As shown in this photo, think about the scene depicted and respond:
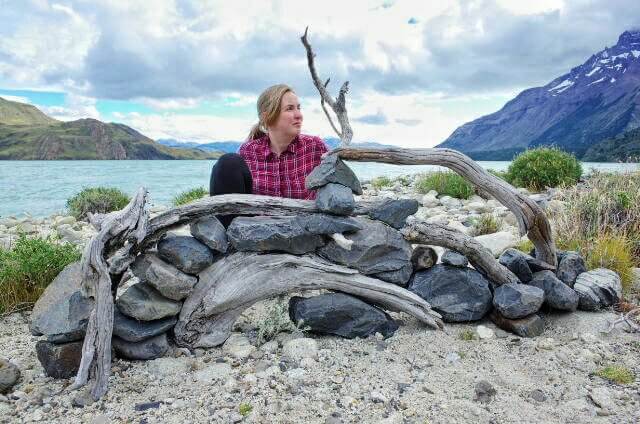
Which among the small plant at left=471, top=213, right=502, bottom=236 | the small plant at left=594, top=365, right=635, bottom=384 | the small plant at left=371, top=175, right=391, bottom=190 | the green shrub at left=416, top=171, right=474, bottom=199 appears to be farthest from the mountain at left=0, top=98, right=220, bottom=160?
the small plant at left=594, top=365, right=635, bottom=384

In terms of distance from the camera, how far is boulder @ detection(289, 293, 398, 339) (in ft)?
14.7

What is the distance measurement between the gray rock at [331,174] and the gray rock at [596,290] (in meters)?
2.68

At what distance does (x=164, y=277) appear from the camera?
4.11 metres

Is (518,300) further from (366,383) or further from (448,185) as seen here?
(448,185)

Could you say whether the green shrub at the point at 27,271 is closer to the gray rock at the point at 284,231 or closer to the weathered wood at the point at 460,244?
the gray rock at the point at 284,231

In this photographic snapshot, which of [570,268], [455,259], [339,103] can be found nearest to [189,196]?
[339,103]

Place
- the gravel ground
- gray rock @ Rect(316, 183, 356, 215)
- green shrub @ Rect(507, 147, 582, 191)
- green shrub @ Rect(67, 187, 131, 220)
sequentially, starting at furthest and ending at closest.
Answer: green shrub @ Rect(507, 147, 582, 191), green shrub @ Rect(67, 187, 131, 220), gray rock @ Rect(316, 183, 356, 215), the gravel ground

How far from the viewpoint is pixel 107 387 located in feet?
12.2

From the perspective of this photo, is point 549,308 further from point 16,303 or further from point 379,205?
point 16,303

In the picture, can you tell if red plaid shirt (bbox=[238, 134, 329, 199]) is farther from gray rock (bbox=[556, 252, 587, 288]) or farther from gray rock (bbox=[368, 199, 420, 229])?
gray rock (bbox=[556, 252, 587, 288])

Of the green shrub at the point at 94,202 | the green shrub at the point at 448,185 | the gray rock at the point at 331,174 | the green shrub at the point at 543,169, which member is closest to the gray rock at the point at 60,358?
the gray rock at the point at 331,174

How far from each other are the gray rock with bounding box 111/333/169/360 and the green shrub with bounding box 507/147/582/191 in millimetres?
12777

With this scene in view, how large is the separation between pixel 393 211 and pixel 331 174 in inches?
29.5

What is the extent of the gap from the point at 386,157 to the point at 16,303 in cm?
456
